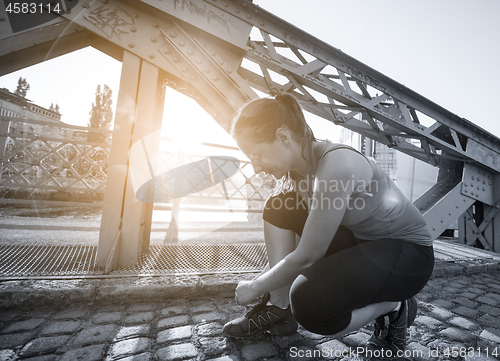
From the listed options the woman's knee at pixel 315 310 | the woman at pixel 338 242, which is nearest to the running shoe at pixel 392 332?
the woman at pixel 338 242

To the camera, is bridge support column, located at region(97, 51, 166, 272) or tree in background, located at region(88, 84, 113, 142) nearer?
bridge support column, located at region(97, 51, 166, 272)

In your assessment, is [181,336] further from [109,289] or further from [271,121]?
[271,121]

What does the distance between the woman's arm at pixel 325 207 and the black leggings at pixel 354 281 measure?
10 cm

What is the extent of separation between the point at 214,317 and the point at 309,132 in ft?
5.14

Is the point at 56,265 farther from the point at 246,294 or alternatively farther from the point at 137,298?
the point at 246,294

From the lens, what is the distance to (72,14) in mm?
2195

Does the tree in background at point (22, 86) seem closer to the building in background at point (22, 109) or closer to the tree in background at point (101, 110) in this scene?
the building in background at point (22, 109)

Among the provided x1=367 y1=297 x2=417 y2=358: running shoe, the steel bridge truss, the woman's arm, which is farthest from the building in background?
x1=367 y1=297 x2=417 y2=358: running shoe

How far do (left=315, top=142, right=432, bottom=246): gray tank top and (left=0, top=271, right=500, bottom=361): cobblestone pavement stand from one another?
0.78 meters

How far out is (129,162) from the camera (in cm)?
228

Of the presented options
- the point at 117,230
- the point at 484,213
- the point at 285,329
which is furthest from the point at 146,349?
the point at 484,213

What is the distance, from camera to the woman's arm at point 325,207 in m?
1.18

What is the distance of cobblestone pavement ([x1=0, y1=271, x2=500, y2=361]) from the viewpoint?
4.50 feet

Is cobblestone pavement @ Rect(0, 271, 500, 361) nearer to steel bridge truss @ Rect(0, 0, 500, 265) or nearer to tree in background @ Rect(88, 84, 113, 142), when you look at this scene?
steel bridge truss @ Rect(0, 0, 500, 265)
